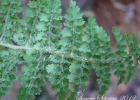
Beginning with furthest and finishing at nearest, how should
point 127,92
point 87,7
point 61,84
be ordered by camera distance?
point 87,7 < point 127,92 < point 61,84

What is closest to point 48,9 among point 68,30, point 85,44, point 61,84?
point 68,30

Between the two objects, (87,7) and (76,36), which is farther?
(87,7)

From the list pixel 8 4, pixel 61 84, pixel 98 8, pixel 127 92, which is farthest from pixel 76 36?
pixel 98 8

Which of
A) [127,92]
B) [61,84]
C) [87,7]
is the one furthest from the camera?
[87,7]

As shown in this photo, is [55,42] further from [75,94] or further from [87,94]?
[87,94]

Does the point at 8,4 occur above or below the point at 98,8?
below

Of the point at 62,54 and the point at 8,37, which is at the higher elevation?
the point at 8,37

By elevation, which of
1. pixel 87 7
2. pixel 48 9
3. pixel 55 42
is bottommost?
pixel 55 42
